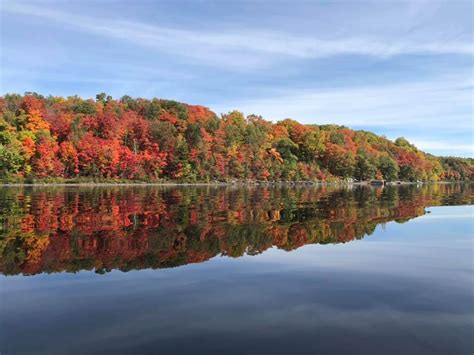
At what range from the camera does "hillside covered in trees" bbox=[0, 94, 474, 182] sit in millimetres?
75000

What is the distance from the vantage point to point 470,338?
19.7 feet

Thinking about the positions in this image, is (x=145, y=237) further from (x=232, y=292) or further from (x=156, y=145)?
(x=156, y=145)

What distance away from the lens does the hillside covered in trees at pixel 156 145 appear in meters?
75.0

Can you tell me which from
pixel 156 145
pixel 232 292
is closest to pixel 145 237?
pixel 232 292

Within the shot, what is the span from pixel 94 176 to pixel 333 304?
253 feet

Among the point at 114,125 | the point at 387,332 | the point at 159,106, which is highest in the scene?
the point at 159,106

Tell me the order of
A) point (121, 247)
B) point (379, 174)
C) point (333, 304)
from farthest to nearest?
point (379, 174) < point (121, 247) < point (333, 304)

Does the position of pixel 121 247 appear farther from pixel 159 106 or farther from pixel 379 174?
pixel 379 174

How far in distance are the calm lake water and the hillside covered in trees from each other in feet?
204

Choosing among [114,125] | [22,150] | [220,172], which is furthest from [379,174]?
[22,150]

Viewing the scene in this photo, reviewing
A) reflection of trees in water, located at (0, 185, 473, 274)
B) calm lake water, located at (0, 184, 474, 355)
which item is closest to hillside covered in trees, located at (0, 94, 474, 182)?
reflection of trees in water, located at (0, 185, 473, 274)

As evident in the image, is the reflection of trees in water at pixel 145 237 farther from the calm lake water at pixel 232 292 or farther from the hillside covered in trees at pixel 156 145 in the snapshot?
the hillside covered in trees at pixel 156 145

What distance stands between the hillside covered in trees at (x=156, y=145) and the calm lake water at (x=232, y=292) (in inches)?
2452

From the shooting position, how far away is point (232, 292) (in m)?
8.25
